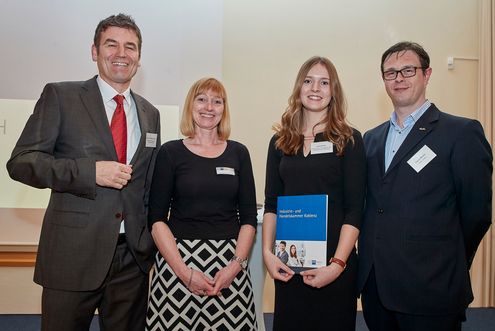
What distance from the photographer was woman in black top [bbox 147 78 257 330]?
199cm

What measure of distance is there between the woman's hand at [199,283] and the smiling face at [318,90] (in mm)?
929

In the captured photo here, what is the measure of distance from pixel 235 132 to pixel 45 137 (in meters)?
2.63

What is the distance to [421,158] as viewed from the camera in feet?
6.43

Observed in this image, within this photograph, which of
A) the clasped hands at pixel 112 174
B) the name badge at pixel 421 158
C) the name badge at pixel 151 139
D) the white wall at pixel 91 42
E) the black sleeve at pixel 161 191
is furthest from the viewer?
the white wall at pixel 91 42

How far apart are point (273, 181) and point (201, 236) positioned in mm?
443

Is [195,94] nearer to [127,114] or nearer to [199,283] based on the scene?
[127,114]

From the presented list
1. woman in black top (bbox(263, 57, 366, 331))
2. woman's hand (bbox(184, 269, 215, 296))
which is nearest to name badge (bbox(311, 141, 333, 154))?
woman in black top (bbox(263, 57, 366, 331))

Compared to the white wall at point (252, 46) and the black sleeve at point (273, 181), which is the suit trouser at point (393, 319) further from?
the white wall at point (252, 46)

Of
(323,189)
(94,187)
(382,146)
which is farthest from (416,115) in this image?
(94,187)

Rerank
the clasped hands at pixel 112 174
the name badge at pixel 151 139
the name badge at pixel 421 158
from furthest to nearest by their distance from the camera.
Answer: the name badge at pixel 151 139, the name badge at pixel 421 158, the clasped hands at pixel 112 174

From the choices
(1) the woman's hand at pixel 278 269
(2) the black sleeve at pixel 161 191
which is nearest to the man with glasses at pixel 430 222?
(1) the woman's hand at pixel 278 269

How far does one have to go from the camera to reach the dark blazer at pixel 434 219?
1.91 meters

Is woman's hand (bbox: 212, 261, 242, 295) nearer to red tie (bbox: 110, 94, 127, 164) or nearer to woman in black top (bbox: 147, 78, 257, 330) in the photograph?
woman in black top (bbox: 147, 78, 257, 330)

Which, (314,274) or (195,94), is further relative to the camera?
(195,94)
